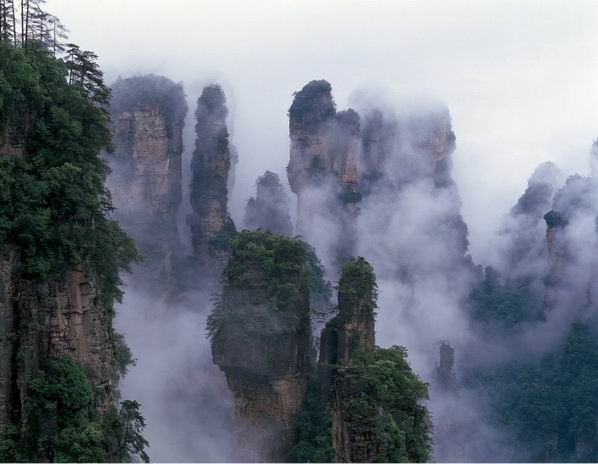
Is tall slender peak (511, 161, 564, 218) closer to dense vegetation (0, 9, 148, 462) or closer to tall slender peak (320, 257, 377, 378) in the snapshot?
tall slender peak (320, 257, 377, 378)

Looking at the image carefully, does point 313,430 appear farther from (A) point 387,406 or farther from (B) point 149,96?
(B) point 149,96

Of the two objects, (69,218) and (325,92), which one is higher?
(325,92)

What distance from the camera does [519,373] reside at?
179ft

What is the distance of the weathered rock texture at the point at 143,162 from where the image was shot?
5650 cm

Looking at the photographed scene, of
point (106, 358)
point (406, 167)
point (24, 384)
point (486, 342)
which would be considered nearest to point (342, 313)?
point (106, 358)

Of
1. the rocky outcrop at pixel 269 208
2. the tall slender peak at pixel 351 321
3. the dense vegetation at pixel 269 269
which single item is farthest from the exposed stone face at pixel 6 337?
the rocky outcrop at pixel 269 208

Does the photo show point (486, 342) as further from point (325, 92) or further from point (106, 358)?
point (106, 358)

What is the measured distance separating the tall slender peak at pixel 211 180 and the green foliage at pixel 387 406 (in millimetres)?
27908

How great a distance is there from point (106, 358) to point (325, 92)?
4273 centimetres

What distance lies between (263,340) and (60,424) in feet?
46.5

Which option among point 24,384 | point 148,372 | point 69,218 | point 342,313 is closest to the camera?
point 24,384

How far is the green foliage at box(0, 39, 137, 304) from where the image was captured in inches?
800

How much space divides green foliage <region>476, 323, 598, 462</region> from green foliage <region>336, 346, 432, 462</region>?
23.3 m

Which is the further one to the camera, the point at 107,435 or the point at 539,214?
the point at 539,214
